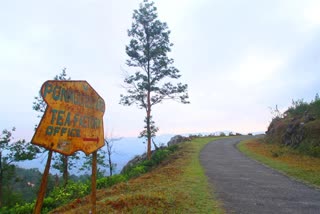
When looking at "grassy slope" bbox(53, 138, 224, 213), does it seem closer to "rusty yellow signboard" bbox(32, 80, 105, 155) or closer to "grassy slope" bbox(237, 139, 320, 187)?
"rusty yellow signboard" bbox(32, 80, 105, 155)

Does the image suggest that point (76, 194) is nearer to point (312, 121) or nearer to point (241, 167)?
point (241, 167)

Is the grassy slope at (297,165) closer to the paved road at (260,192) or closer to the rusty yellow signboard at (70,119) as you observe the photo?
the paved road at (260,192)

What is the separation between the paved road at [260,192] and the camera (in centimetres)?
636

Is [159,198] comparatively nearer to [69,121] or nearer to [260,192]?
[260,192]

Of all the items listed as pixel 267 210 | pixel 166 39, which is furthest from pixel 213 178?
pixel 166 39

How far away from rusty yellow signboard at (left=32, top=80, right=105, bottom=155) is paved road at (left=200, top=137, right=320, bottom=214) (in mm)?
3537

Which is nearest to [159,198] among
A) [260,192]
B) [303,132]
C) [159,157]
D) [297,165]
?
[260,192]

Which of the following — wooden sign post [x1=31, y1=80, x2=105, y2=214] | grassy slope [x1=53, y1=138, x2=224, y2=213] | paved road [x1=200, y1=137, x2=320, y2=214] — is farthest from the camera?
paved road [x1=200, y1=137, x2=320, y2=214]

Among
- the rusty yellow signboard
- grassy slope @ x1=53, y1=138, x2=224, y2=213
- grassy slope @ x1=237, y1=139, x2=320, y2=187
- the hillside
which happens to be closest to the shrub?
grassy slope @ x1=237, y1=139, x2=320, y2=187

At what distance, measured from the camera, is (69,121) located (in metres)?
4.01

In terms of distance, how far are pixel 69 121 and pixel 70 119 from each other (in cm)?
4

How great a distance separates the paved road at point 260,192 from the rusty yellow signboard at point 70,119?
11.6 feet

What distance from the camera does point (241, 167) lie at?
12852 millimetres

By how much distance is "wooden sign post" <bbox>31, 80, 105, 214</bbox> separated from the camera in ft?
11.9
